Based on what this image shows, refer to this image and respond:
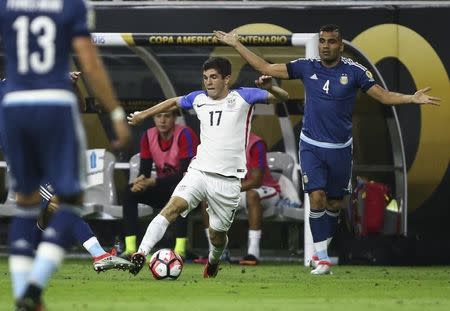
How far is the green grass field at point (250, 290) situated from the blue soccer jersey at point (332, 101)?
1305 millimetres

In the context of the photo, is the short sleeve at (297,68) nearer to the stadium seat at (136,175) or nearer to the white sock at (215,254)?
the white sock at (215,254)

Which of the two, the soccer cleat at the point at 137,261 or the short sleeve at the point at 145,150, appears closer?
the soccer cleat at the point at 137,261

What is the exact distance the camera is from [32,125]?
7164 mm

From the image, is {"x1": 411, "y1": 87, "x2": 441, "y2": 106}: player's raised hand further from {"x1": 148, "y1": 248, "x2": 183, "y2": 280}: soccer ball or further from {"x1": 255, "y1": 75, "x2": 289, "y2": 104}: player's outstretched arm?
{"x1": 148, "y1": 248, "x2": 183, "y2": 280}: soccer ball

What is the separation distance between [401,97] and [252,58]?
144 centimetres

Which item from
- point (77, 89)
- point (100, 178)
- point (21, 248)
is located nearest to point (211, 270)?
point (77, 89)

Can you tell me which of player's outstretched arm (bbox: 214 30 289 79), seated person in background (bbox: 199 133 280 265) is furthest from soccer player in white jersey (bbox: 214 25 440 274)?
seated person in background (bbox: 199 133 280 265)

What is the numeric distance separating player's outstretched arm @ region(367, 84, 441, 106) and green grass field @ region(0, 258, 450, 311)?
5.21ft

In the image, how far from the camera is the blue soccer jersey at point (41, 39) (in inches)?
285

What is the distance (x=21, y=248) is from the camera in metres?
7.47

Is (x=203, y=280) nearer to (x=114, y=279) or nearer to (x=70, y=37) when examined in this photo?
(x=114, y=279)

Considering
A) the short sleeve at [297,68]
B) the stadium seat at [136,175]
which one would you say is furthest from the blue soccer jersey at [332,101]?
the stadium seat at [136,175]

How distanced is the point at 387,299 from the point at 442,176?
6666 mm

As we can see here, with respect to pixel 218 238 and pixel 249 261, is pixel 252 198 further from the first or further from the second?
pixel 218 238
